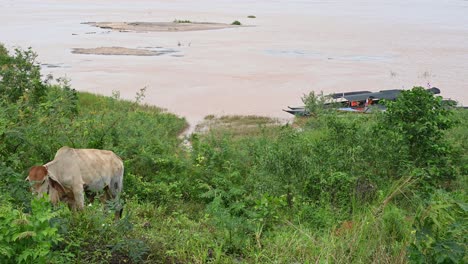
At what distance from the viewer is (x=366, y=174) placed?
7.32 meters

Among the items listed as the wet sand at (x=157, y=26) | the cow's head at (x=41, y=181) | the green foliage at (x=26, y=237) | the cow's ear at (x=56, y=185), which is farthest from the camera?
the wet sand at (x=157, y=26)

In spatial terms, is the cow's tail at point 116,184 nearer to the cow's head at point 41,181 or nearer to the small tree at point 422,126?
the cow's head at point 41,181

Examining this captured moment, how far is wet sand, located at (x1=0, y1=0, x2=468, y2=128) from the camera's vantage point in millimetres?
21656

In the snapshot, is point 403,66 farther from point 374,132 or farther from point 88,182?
point 88,182

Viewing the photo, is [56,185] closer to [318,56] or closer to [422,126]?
[422,126]

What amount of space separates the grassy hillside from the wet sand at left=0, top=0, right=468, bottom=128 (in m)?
9.50

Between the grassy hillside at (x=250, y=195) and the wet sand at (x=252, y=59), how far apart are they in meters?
9.50

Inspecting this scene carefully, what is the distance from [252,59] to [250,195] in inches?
862

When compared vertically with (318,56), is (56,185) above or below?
above

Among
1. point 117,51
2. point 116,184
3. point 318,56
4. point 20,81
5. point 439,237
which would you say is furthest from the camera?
point 117,51

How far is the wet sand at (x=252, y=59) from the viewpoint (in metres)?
21.7

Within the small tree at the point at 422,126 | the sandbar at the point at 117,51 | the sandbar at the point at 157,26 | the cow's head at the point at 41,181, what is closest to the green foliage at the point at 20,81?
the cow's head at the point at 41,181

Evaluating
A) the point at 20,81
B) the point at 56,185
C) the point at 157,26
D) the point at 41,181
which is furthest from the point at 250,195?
the point at 157,26

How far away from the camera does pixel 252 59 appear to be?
2881 centimetres
